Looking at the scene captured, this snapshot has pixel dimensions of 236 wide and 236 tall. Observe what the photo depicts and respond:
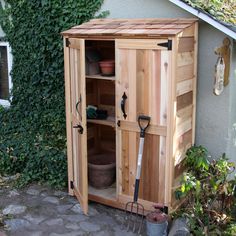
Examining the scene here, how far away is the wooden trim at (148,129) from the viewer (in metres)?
4.40

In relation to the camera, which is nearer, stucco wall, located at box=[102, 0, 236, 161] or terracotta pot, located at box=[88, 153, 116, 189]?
stucco wall, located at box=[102, 0, 236, 161]

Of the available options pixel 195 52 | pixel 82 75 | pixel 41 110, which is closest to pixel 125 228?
pixel 82 75

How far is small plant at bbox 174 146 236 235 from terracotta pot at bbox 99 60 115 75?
1376 millimetres

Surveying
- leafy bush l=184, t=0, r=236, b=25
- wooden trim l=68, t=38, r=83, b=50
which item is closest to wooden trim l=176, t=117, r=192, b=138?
leafy bush l=184, t=0, r=236, b=25

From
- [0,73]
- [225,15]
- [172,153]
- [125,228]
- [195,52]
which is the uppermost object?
[225,15]

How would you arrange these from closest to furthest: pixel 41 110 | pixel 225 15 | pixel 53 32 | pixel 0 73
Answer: pixel 225 15 < pixel 53 32 < pixel 41 110 < pixel 0 73

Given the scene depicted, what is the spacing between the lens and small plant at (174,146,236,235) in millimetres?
4277

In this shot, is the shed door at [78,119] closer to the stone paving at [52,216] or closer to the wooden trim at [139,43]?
the stone paving at [52,216]

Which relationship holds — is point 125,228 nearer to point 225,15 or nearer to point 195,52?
point 195,52

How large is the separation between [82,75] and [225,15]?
178cm

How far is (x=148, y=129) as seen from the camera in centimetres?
451

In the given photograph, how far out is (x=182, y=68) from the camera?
4379mm

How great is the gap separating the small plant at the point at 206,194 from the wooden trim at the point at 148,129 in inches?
20.1

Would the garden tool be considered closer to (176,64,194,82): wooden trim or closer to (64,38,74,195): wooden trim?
(176,64,194,82): wooden trim
